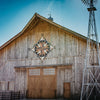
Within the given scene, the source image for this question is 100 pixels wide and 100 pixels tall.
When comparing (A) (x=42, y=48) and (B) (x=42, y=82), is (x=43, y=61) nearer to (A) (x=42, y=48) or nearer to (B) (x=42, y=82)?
(A) (x=42, y=48)

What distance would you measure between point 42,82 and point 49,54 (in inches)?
85.0

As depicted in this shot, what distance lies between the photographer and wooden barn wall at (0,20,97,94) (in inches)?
575

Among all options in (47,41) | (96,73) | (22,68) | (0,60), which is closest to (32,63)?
(22,68)

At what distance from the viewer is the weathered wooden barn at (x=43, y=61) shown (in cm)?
1470

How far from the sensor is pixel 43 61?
15820 mm

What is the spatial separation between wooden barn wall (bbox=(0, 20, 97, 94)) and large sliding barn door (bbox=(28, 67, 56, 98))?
1.75 ft

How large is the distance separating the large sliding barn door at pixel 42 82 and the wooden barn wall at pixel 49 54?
0.53 metres

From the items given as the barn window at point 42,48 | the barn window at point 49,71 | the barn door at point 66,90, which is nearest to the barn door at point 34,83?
the barn window at point 49,71

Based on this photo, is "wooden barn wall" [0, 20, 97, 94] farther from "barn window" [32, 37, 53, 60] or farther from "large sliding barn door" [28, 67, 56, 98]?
"large sliding barn door" [28, 67, 56, 98]

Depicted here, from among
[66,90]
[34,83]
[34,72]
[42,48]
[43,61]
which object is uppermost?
[42,48]

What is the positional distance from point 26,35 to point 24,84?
3959 millimetres

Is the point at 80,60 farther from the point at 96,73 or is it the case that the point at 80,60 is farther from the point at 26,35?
the point at 26,35

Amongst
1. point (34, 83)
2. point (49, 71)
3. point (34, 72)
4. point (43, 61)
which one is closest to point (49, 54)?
point (43, 61)

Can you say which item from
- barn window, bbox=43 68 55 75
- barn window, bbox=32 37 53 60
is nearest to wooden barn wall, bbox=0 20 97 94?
barn window, bbox=32 37 53 60
